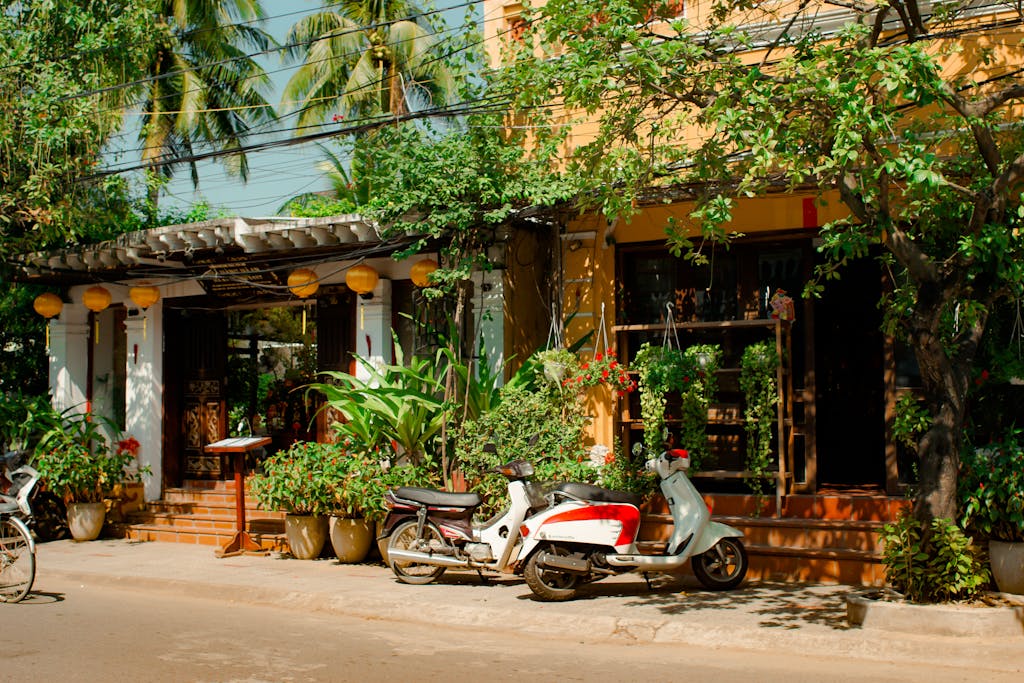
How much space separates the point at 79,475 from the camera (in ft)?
41.3

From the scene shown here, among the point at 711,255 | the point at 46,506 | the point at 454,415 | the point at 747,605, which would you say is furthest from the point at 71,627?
the point at 711,255

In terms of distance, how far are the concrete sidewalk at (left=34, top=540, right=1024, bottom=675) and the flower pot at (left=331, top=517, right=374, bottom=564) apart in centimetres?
14

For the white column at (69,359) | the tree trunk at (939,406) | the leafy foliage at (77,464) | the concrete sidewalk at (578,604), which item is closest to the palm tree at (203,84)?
the white column at (69,359)

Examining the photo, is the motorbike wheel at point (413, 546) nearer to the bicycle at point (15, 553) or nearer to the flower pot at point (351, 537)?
the flower pot at point (351, 537)

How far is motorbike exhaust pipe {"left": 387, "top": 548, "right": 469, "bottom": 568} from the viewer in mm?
9062

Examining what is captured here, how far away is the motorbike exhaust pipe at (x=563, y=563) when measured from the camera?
8320 mm

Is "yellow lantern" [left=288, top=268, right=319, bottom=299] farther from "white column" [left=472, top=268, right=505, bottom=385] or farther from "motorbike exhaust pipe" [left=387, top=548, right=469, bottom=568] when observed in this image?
"motorbike exhaust pipe" [left=387, top=548, right=469, bottom=568]

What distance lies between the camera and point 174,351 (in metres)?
14.4

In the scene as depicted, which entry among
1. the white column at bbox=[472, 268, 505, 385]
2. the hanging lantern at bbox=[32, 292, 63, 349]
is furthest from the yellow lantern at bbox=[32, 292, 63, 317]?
the white column at bbox=[472, 268, 505, 385]

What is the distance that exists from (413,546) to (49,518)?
6.41 meters

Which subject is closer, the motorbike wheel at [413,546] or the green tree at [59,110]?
the motorbike wheel at [413,546]

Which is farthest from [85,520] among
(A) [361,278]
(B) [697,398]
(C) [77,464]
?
(B) [697,398]

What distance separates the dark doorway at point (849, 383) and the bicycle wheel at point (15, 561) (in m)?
7.98

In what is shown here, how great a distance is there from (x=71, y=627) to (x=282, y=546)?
13.4 feet
